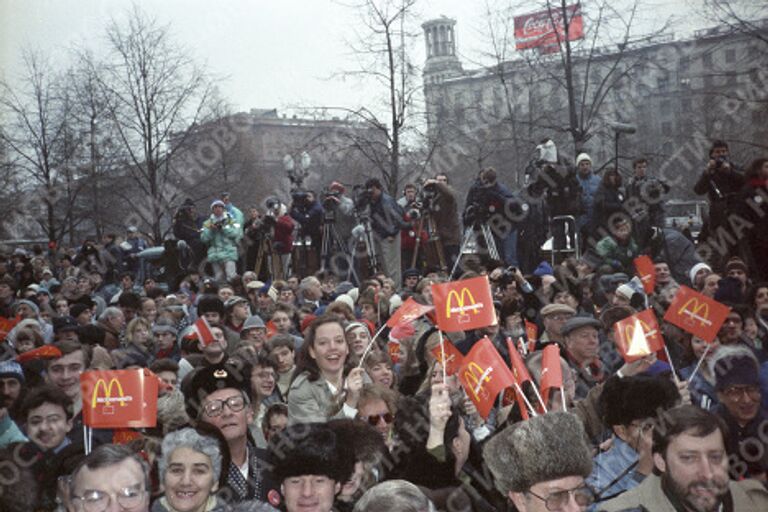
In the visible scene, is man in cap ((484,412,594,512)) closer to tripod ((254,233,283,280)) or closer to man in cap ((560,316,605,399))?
man in cap ((560,316,605,399))

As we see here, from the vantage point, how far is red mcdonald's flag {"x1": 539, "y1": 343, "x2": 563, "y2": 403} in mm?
5008

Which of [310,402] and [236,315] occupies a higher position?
[236,315]

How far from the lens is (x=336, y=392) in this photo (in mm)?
6078

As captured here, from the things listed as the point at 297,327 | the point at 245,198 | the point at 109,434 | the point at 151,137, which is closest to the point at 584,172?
the point at 297,327

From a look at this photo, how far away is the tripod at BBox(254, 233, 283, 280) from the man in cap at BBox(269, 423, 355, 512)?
1152 centimetres

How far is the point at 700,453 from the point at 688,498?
0.19m

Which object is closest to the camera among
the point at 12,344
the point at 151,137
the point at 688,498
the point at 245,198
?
the point at 688,498

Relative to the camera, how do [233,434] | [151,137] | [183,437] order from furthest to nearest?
[151,137] < [233,434] < [183,437]

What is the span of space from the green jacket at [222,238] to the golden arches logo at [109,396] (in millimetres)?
9534

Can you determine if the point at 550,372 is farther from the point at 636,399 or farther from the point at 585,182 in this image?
the point at 585,182

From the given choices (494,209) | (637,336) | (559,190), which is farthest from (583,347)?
(559,190)

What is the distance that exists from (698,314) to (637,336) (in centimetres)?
110

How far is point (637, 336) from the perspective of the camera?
5797 mm

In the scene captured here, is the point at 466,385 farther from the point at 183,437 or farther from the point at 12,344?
the point at 12,344
